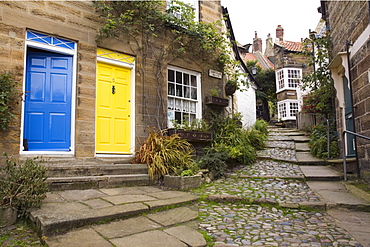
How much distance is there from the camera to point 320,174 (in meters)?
6.07

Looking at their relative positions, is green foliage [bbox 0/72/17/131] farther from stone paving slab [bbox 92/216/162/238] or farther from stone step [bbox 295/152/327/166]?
stone step [bbox 295/152/327/166]

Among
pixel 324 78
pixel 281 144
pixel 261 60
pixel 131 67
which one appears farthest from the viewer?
pixel 261 60

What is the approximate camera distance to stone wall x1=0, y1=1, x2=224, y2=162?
16.4 ft

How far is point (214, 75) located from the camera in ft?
28.5

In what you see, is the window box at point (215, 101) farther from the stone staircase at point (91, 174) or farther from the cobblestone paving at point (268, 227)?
the cobblestone paving at point (268, 227)

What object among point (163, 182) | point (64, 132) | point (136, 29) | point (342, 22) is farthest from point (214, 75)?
point (64, 132)

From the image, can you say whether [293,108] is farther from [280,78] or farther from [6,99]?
[6,99]

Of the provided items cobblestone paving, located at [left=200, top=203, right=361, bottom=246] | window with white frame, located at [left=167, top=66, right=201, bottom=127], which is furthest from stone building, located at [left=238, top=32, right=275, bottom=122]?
cobblestone paving, located at [left=200, top=203, right=361, bottom=246]

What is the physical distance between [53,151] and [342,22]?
689cm

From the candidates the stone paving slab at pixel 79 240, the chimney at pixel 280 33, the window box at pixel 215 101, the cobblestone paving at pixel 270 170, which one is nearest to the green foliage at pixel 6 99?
the stone paving slab at pixel 79 240

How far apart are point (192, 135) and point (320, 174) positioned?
298 cm

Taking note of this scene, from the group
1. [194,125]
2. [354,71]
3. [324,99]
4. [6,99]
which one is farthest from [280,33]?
[6,99]

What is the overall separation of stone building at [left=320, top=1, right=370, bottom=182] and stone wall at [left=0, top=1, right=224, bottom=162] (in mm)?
3785

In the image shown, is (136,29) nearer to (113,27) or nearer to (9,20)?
(113,27)
